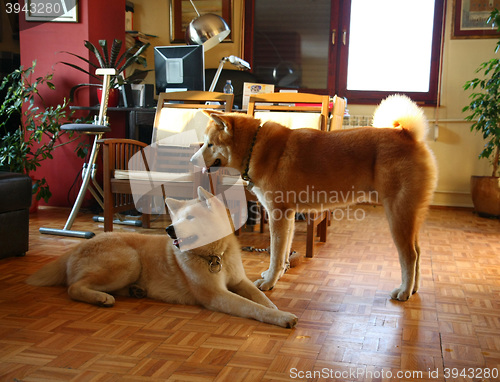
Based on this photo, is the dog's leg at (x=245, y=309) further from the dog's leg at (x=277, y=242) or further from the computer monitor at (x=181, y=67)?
the computer monitor at (x=181, y=67)

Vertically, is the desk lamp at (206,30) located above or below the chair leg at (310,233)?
above

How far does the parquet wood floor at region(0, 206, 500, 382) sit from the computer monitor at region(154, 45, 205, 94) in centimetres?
179

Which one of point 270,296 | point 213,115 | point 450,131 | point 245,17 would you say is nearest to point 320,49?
point 245,17

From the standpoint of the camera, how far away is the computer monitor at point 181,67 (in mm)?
3787

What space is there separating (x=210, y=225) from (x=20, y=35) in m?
3.32

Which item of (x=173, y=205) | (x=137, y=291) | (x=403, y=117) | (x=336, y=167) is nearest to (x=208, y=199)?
(x=173, y=205)

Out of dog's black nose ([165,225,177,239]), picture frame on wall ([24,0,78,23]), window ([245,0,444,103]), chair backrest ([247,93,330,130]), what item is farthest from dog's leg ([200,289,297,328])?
window ([245,0,444,103])

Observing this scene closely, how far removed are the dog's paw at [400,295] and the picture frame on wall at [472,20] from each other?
3669mm

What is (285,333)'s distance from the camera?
5.57 ft

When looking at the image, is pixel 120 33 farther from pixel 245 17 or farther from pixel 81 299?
pixel 81 299

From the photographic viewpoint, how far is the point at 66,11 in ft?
13.5

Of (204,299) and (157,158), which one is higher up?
(157,158)

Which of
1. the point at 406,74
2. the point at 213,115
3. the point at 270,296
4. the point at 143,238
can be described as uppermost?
the point at 406,74

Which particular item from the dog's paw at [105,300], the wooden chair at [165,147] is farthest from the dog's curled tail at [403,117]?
the dog's paw at [105,300]
